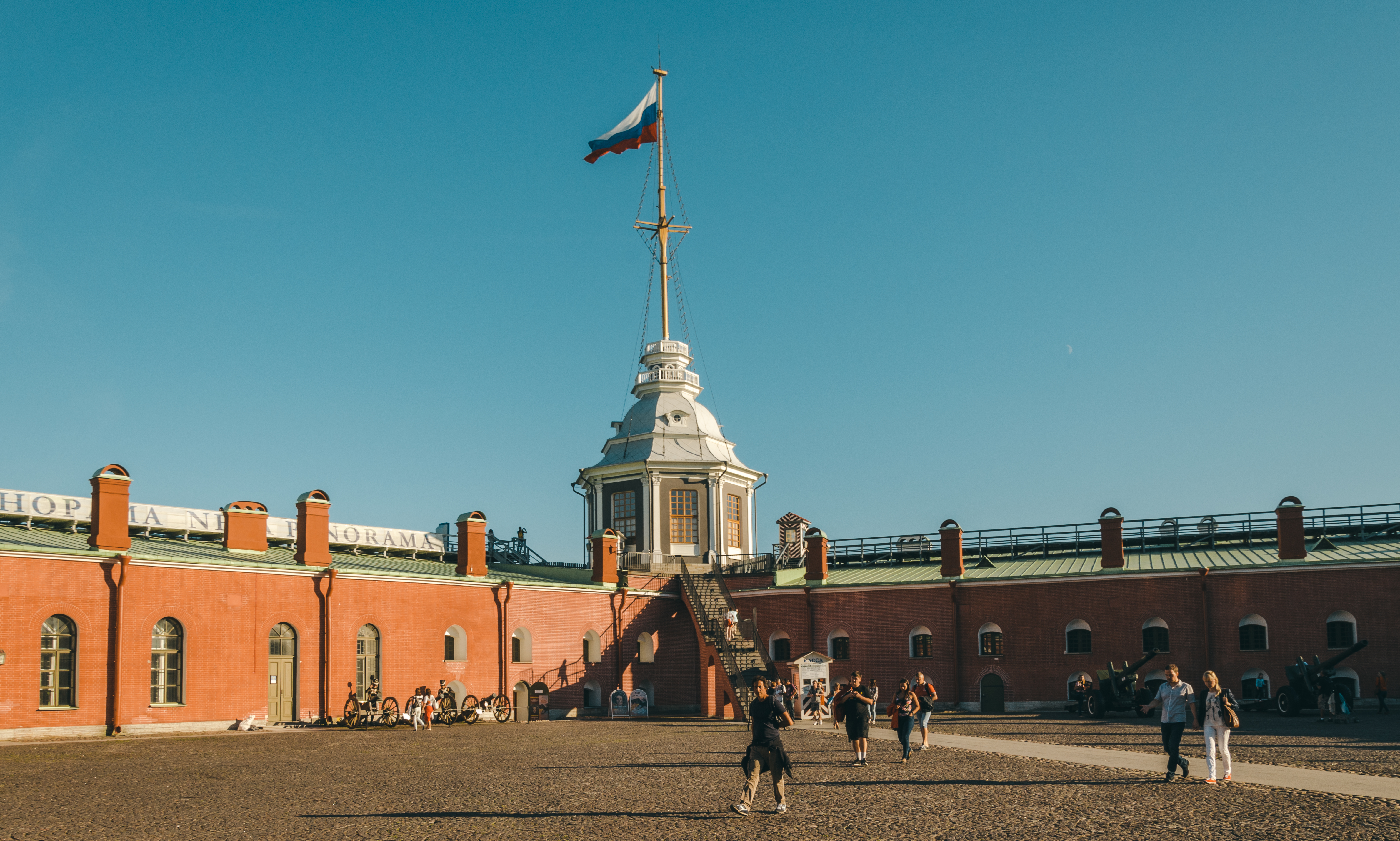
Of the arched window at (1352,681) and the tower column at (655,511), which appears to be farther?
the tower column at (655,511)

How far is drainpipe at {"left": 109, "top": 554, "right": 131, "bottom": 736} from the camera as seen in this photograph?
28281mm

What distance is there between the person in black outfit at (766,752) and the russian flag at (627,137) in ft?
113

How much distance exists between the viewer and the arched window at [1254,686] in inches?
1350

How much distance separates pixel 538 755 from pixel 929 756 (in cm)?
777

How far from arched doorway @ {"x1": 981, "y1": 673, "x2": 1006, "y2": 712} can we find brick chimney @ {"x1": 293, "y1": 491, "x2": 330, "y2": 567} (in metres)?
21.2

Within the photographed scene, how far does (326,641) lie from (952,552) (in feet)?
68.1

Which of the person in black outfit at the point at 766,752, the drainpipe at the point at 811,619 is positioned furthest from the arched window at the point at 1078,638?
the person in black outfit at the point at 766,752

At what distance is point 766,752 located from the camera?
1480 centimetres

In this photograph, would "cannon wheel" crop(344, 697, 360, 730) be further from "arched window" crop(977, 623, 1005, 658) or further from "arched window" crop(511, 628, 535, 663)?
"arched window" crop(977, 623, 1005, 658)

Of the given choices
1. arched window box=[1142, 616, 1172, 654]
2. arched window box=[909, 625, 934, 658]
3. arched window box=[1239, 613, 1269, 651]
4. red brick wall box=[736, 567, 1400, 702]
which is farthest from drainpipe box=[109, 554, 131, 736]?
arched window box=[1239, 613, 1269, 651]

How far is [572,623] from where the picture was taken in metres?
39.0

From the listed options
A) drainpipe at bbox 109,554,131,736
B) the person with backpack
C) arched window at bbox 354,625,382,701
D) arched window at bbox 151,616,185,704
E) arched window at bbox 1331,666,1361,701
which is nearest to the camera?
the person with backpack

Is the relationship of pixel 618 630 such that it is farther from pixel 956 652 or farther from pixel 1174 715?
pixel 1174 715

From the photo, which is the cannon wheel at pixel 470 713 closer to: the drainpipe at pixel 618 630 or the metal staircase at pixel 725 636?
the drainpipe at pixel 618 630
